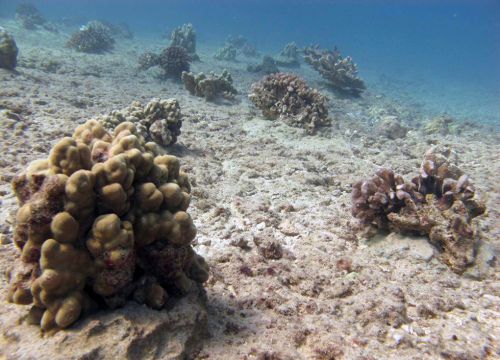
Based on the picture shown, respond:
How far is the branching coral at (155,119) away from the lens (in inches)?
257

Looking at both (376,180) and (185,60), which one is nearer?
(376,180)

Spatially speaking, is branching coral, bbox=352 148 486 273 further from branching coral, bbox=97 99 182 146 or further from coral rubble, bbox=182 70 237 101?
coral rubble, bbox=182 70 237 101

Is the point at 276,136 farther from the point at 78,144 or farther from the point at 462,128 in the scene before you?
the point at 462,128

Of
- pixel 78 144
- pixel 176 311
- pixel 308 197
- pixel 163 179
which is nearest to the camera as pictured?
pixel 78 144

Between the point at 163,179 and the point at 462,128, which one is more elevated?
the point at 462,128

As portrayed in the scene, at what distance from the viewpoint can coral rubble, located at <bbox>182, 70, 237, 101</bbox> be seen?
36.1 ft

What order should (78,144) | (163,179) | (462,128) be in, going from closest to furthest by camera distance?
(78,144)
(163,179)
(462,128)

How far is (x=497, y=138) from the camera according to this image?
430 inches

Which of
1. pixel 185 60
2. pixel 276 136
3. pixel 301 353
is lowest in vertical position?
pixel 301 353

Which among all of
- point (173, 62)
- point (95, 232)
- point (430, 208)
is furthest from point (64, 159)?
point (173, 62)

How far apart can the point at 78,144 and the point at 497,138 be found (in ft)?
42.8

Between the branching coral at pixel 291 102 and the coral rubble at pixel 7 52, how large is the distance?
7535 millimetres

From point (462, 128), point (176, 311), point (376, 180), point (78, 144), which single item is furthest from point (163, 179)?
point (462, 128)

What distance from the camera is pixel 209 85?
10953 mm
